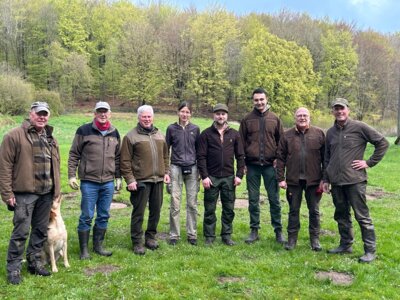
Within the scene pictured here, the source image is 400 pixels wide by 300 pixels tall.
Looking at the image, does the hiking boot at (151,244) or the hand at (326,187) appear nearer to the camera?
the hand at (326,187)

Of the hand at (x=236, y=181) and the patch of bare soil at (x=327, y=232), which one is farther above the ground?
the hand at (x=236, y=181)

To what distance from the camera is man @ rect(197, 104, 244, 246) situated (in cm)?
769

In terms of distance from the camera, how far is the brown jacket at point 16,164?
18.6 feet

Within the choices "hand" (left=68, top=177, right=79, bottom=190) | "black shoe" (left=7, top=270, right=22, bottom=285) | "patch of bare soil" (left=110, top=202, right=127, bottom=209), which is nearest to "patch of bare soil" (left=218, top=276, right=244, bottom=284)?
"hand" (left=68, top=177, right=79, bottom=190)

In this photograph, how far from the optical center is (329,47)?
5109 cm

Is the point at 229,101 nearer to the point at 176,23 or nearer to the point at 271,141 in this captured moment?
the point at 176,23

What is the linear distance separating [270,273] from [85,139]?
146 inches

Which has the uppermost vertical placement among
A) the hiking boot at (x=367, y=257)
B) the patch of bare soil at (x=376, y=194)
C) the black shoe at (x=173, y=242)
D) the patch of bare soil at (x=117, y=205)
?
the hiking boot at (x=367, y=257)

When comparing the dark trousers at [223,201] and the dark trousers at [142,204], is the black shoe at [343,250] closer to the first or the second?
the dark trousers at [223,201]

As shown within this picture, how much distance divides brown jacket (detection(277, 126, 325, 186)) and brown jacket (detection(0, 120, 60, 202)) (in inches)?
171

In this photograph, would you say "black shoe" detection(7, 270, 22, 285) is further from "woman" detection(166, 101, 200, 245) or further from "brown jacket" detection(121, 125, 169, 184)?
"woman" detection(166, 101, 200, 245)

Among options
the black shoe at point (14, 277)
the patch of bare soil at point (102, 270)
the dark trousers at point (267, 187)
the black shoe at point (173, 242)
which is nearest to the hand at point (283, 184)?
the dark trousers at point (267, 187)

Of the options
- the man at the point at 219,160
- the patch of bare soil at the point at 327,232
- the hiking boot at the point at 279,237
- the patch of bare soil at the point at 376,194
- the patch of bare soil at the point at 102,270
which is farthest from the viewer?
the patch of bare soil at the point at 376,194

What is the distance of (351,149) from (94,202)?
4.43m
